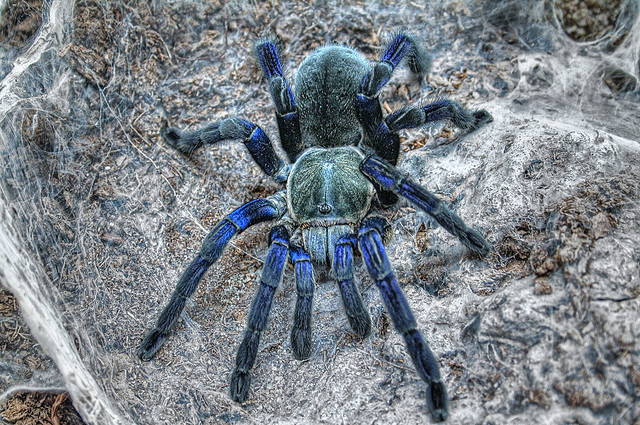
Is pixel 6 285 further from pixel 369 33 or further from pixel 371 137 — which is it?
pixel 369 33

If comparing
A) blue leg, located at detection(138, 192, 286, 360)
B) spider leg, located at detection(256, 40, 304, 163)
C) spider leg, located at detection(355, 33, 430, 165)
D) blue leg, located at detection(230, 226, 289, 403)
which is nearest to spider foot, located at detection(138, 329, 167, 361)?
blue leg, located at detection(138, 192, 286, 360)

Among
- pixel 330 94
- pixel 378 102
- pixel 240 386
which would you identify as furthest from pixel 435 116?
pixel 240 386

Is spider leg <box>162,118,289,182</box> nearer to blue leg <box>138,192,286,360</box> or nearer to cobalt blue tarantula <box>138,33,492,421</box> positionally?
cobalt blue tarantula <box>138,33,492,421</box>

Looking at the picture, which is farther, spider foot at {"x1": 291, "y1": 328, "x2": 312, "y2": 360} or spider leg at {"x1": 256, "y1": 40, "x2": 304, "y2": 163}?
spider leg at {"x1": 256, "y1": 40, "x2": 304, "y2": 163}

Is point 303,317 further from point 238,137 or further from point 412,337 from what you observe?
point 238,137

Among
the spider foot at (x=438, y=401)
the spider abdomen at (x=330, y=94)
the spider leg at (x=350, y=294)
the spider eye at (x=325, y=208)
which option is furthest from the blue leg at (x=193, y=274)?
the spider foot at (x=438, y=401)
